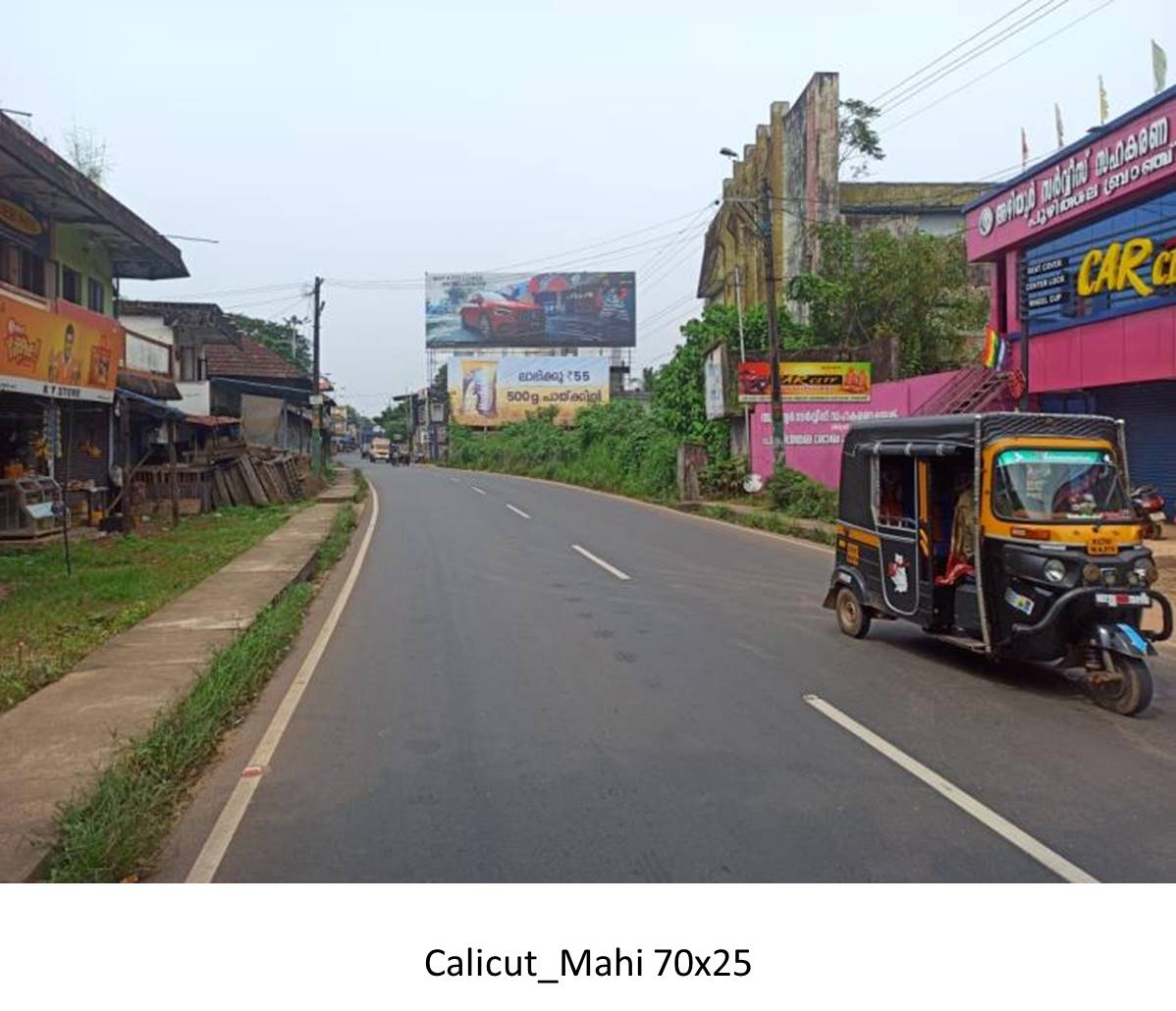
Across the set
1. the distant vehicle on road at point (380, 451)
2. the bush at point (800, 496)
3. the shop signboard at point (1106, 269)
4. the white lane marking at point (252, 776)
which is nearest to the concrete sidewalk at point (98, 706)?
the white lane marking at point (252, 776)

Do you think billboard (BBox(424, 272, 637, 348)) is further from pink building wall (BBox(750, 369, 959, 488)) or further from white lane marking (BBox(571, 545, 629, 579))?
white lane marking (BBox(571, 545, 629, 579))

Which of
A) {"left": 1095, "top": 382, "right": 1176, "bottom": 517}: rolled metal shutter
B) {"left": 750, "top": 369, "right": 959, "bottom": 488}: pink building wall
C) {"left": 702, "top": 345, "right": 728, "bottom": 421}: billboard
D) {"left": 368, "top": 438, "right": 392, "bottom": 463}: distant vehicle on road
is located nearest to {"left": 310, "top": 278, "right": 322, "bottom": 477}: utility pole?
{"left": 702, "top": 345, "right": 728, "bottom": 421}: billboard

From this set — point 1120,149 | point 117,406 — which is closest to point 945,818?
point 1120,149

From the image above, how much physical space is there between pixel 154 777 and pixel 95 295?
18750mm

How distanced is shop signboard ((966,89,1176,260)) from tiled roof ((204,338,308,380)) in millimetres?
Answer: 25533

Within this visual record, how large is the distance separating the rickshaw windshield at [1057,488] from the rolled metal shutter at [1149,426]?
13350mm

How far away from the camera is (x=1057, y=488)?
7.10m

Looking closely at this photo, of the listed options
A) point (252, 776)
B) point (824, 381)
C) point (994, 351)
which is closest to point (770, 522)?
point (994, 351)

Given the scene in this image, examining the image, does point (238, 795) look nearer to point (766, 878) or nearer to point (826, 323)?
point (766, 878)

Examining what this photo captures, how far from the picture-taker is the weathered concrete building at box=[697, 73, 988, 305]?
33969mm

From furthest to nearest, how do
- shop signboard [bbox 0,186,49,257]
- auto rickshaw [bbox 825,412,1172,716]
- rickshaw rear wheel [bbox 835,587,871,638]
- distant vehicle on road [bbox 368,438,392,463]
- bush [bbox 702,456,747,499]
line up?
1. distant vehicle on road [bbox 368,438,392,463]
2. bush [bbox 702,456,747,499]
3. shop signboard [bbox 0,186,49,257]
4. rickshaw rear wheel [bbox 835,587,871,638]
5. auto rickshaw [bbox 825,412,1172,716]

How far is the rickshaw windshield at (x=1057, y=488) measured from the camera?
7.02 metres

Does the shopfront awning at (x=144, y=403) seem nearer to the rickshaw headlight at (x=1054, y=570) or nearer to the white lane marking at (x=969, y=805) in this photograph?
the white lane marking at (x=969, y=805)

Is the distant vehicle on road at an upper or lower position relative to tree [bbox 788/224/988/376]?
lower
